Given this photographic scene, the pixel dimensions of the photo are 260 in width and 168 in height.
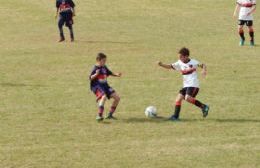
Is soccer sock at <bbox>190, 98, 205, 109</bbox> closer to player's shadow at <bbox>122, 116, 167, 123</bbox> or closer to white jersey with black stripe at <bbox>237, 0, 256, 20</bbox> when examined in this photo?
player's shadow at <bbox>122, 116, 167, 123</bbox>

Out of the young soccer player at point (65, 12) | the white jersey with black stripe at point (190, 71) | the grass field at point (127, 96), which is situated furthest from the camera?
the young soccer player at point (65, 12)

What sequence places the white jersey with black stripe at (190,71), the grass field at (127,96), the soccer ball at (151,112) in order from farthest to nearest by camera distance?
the soccer ball at (151,112), the white jersey with black stripe at (190,71), the grass field at (127,96)

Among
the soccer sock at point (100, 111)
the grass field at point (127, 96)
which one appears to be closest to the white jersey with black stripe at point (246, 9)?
the grass field at point (127, 96)

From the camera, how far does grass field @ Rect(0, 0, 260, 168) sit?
1274 cm

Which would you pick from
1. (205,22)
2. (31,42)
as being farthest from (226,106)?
(205,22)

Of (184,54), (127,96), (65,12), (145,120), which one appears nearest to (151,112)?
(145,120)

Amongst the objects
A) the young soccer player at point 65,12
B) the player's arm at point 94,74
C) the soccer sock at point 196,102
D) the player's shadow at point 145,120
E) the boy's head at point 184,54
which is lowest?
the player's shadow at point 145,120

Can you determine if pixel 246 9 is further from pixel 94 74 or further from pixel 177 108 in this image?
pixel 94 74

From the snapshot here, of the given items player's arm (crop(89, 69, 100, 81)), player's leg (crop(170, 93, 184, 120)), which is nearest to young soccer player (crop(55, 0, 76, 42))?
player's arm (crop(89, 69, 100, 81))

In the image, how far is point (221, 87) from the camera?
1912cm

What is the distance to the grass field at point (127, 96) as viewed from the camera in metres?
12.7

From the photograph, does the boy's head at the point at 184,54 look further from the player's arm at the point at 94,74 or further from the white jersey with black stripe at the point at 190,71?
the player's arm at the point at 94,74

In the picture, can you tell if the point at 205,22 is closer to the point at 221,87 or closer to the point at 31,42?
the point at 31,42

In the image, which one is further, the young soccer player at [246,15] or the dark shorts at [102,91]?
the young soccer player at [246,15]
